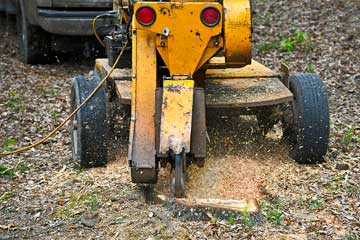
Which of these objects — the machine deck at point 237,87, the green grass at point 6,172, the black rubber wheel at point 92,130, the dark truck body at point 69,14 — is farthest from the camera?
the dark truck body at point 69,14

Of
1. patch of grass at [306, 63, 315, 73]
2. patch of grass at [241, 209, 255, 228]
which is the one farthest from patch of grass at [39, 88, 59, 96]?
patch of grass at [241, 209, 255, 228]

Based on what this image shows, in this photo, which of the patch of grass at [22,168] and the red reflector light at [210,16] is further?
the patch of grass at [22,168]

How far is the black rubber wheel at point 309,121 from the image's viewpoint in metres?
5.75

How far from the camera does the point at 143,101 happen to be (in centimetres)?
520

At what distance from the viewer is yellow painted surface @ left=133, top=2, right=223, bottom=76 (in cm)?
509

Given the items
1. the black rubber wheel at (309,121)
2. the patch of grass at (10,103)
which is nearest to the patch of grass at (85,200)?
the black rubber wheel at (309,121)

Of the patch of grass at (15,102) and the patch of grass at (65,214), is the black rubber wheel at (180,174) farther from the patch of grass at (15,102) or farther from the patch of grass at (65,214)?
the patch of grass at (15,102)

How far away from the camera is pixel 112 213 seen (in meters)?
4.95

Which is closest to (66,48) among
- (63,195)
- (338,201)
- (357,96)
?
(357,96)

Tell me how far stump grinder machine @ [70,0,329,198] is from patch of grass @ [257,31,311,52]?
12.6 feet

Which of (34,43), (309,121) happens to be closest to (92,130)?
(309,121)

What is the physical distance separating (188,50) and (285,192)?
4.04 feet

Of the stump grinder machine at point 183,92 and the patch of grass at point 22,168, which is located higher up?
the stump grinder machine at point 183,92

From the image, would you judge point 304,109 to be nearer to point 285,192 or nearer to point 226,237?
point 285,192
